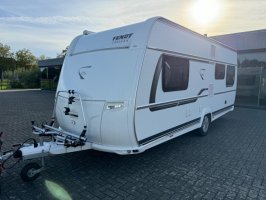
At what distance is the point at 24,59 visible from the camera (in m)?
45.7

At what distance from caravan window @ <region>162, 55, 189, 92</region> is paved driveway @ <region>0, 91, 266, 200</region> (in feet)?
5.24

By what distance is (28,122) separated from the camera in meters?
8.52

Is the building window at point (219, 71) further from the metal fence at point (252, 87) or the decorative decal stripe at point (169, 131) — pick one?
the metal fence at point (252, 87)

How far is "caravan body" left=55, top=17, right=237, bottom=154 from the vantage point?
3.96 metres

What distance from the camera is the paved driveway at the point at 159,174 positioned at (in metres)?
3.65

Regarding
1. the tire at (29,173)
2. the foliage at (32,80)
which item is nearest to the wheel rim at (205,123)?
the tire at (29,173)

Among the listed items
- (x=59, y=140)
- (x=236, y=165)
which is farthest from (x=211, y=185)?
(x=59, y=140)

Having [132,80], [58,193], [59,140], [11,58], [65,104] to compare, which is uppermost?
[11,58]

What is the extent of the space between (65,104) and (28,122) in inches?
180

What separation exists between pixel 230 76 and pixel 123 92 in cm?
632

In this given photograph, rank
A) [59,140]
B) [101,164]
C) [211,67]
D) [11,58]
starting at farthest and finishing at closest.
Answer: [11,58] < [211,67] < [101,164] < [59,140]

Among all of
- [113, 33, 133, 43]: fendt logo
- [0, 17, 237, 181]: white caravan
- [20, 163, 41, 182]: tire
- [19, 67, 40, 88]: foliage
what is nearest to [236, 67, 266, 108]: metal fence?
[0, 17, 237, 181]: white caravan

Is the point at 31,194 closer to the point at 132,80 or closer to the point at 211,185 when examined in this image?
the point at 132,80

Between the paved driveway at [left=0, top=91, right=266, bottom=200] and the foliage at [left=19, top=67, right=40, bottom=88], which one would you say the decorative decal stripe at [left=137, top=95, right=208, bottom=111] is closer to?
the paved driveway at [left=0, top=91, right=266, bottom=200]
